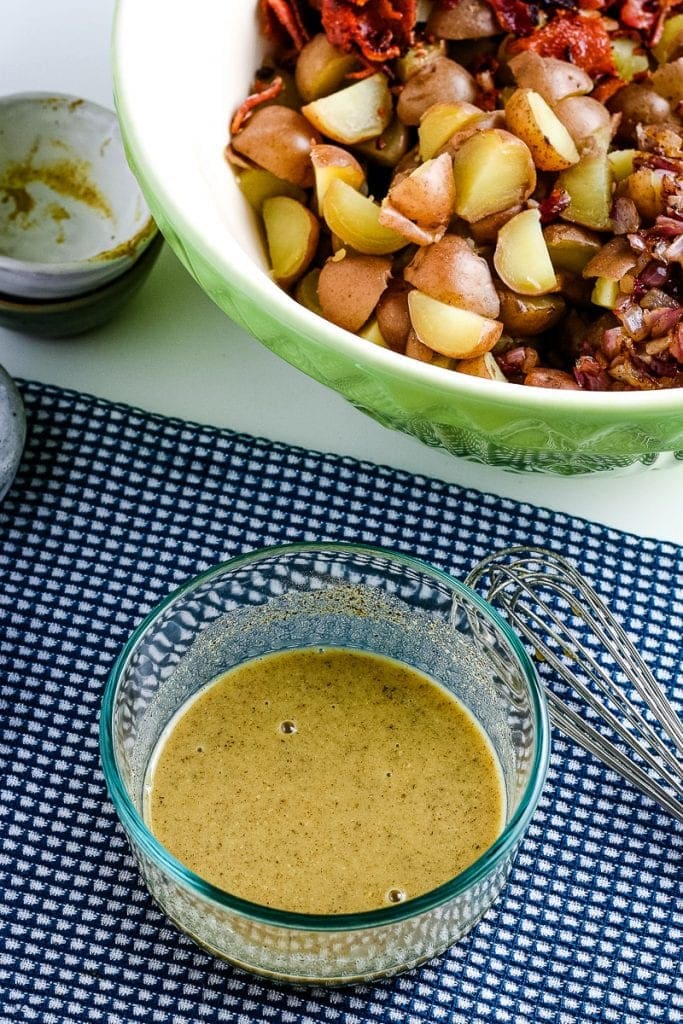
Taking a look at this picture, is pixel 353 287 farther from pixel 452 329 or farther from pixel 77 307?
pixel 77 307

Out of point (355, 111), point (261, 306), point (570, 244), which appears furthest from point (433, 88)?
point (261, 306)

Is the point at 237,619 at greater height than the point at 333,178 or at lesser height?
lesser

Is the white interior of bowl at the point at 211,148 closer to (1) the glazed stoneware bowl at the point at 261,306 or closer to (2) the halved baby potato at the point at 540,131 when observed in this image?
(1) the glazed stoneware bowl at the point at 261,306

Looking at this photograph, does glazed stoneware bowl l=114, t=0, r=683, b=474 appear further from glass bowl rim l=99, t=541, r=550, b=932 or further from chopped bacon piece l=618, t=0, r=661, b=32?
chopped bacon piece l=618, t=0, r=661, b=32

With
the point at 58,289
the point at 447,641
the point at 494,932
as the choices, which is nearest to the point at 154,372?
the point at 58,289

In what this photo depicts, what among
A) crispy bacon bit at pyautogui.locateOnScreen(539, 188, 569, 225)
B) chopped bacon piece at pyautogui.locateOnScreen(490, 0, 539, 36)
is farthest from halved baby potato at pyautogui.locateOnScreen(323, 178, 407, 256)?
chopped bacon piece at pyautogui.locateOnScreen(490, 0, 539, 36)

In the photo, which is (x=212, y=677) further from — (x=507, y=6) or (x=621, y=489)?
(x=507, y=6)

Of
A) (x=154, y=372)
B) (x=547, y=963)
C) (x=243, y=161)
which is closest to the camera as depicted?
(x=547, y=963)

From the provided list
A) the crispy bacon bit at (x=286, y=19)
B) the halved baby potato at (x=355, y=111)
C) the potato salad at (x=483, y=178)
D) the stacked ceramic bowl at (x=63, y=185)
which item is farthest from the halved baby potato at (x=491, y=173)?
the stacked ceramic bowl at (x=63, y=185)

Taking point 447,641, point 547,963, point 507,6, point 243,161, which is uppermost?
point 507,6
